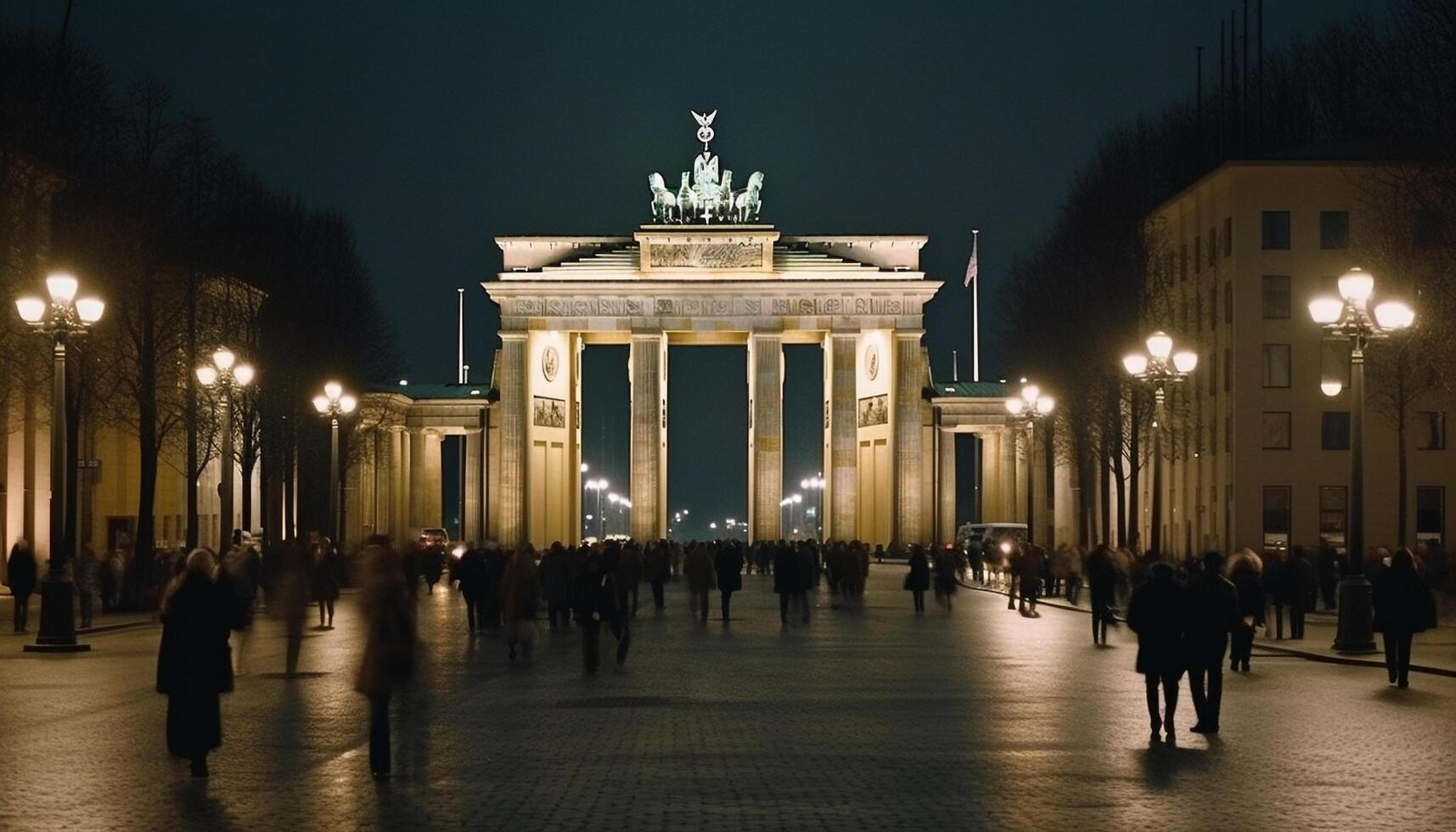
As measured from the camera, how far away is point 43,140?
161 feet

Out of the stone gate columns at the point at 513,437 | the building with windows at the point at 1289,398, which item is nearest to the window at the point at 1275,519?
the building with windows at the point at 1289,398

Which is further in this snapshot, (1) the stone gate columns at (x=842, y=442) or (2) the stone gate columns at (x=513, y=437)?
(1) the stone gate columns at (x=842, y=442)

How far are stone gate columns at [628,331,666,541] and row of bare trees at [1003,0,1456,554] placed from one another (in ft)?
84.8

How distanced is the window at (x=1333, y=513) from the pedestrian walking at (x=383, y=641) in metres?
65.9

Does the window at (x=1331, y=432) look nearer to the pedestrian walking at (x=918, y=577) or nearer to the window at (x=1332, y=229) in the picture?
the window at (x=1332, y=229)

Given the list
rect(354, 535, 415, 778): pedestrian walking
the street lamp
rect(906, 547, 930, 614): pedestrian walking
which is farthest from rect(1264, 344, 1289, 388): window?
rect(354, 535, 415, 778): pedestrian walking

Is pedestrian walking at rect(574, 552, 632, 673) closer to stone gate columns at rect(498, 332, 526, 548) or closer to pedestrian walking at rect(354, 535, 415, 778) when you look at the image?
pedestrian walking at rect(354, 535, 415, 778)

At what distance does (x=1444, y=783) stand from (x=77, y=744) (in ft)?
40.2

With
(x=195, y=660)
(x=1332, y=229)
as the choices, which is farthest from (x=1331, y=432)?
(x=195, y=660)

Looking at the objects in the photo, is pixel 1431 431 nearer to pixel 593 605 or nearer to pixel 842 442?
pixel 842 442

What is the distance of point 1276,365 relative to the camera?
268 ft

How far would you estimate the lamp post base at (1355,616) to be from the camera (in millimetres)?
36000

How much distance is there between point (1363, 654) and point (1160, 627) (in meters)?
14.4

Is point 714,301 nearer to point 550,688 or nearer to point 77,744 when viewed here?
point 550,688
